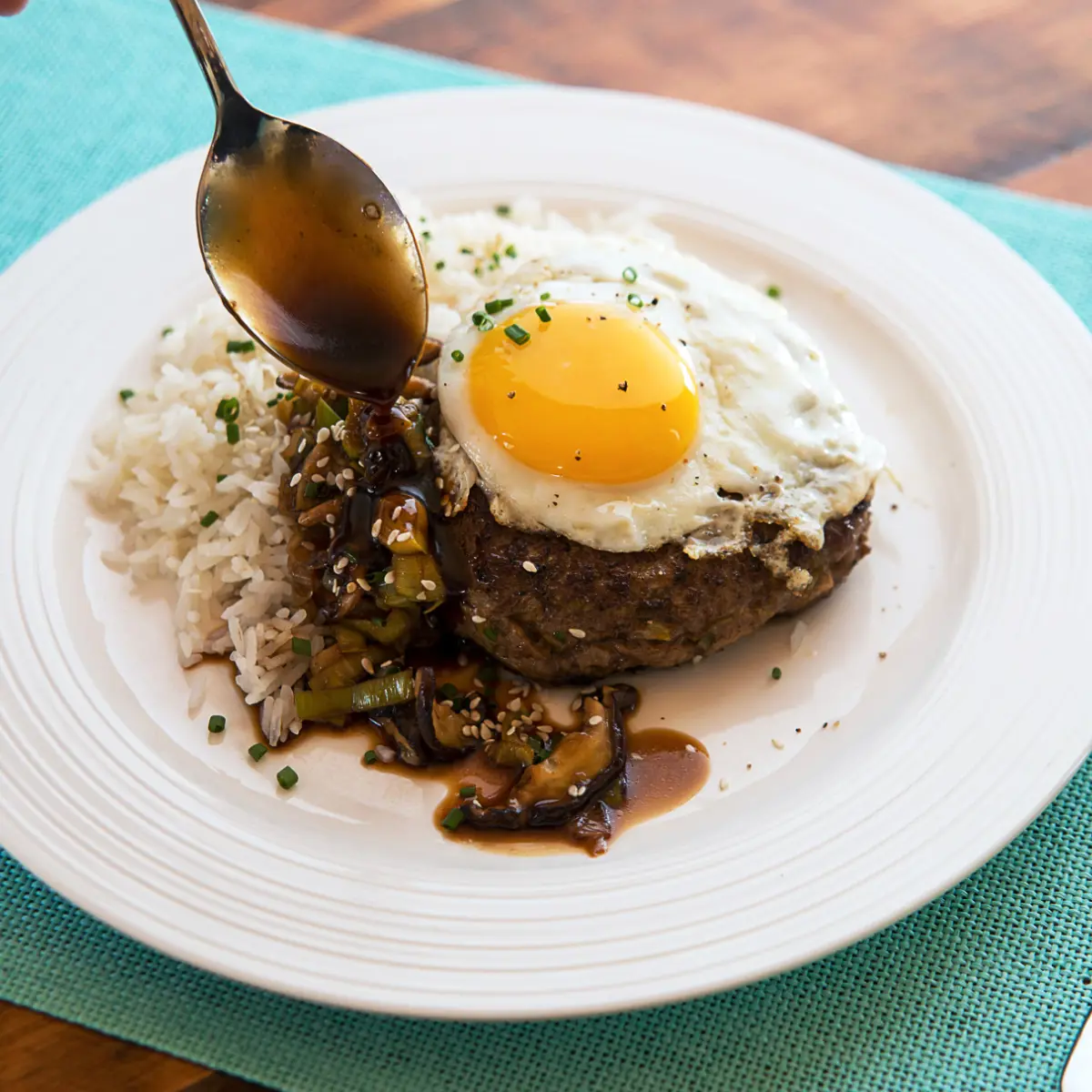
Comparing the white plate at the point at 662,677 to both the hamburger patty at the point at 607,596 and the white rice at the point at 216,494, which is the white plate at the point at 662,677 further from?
the hamburger patty at the point at 607,596

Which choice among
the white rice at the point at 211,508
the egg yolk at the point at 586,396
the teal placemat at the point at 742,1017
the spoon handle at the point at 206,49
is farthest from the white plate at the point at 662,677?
the spoon handle at the point at 206,49

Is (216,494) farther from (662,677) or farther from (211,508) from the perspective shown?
(662,677)

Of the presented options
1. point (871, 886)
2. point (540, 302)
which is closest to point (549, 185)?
point (540, 302)

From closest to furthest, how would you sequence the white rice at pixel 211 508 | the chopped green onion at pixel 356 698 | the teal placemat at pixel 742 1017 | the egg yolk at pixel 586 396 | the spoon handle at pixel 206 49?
the teal placemat at pixel 742 1017 → the spoon handle at pixel 206 49 → the egg yolk at pixel 586 396 → the chopped green onion at pixel 356 698 → the white rice at pixel 211 508

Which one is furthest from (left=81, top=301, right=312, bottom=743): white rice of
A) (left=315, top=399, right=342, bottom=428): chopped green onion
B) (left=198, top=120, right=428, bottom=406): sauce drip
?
(left=198, top=120, right=428, bottom=406): sauce drip

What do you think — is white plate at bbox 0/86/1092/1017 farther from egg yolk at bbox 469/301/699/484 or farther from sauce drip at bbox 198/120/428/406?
sauce drip at bbox 198/120/428/406

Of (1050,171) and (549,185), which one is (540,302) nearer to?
(549,185)

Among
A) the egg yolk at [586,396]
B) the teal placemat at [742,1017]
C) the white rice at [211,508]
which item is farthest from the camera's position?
the white rice at [211,508]
